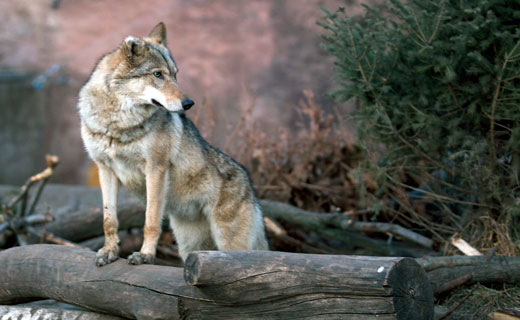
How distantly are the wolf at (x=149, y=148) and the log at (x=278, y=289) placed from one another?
0.51 meters

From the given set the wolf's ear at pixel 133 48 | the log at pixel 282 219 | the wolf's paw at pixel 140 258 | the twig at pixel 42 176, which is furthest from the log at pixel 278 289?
the twig at pixel 42 176

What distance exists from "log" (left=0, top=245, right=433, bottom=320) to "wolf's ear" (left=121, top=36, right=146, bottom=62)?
1.72 metres

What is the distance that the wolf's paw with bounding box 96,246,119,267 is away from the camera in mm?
3984

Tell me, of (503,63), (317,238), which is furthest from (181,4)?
(503,63)

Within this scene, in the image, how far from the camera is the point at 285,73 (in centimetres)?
1208

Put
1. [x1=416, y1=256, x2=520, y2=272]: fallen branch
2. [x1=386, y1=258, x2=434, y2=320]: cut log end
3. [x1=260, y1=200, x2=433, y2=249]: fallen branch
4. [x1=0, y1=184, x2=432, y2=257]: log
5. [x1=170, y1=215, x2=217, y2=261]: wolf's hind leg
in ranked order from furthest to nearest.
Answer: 1. [x1=0, y1=184, x2=432, y2=257]: log
2. [x1=260, y1=200, x2=433, y2=249]: fallen branch
3. [x1=170, y1=215, x2=217, y2=261]: wolf's hind leg
4. [x1=416, y1=256, x2=520, y2=272]: fallen branch
5. [x1=386, y1=258, x2=434, y2=320]: cut log end

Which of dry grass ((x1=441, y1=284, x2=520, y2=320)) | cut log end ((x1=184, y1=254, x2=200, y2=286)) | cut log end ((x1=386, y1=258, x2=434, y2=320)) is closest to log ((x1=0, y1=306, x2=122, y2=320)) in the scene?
cut log end ((x1=184, y1=254, x2=200, y2=286))

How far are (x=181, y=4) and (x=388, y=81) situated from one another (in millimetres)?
8569

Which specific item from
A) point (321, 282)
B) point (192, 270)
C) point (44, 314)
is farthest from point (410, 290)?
point (44, 314)

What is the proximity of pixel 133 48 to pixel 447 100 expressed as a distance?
2.89 m

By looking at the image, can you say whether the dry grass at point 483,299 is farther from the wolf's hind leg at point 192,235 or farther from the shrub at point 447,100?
the wolf's hind leg at point 192,235

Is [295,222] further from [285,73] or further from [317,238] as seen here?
[285,73]

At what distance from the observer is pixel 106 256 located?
4.06 meters

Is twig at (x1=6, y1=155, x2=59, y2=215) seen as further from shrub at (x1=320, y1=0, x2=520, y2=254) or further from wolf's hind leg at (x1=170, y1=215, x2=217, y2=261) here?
shrub at (x1=320, y1=0, x2=520, y2=254)
